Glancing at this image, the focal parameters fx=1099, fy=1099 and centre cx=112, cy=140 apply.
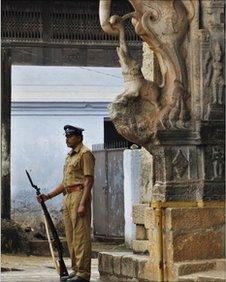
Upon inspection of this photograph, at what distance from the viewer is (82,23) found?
15.8 meters

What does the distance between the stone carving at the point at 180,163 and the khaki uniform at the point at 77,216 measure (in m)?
1.47

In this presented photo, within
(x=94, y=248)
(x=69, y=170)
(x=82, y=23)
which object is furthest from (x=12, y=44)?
(x=69, y=170)

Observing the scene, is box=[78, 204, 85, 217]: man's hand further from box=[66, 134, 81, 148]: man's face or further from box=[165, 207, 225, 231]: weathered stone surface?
box=[165, 207, 225, 231]: weathered stone surface

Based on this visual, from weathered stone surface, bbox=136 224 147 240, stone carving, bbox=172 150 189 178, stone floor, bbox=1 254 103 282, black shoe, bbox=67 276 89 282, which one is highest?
stone carving, bbox=172 150 189 178

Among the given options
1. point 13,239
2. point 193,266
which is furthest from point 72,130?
point 13,239

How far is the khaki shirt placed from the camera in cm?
1039

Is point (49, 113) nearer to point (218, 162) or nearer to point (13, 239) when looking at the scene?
point (13, 239)

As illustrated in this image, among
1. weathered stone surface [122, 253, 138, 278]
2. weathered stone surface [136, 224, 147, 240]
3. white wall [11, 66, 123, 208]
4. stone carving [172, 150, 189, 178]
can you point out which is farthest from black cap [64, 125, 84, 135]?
white wall [11, 66, 123, 208]

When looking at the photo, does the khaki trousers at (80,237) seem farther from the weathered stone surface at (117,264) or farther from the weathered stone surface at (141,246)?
the weathered stone surface at (141,246)

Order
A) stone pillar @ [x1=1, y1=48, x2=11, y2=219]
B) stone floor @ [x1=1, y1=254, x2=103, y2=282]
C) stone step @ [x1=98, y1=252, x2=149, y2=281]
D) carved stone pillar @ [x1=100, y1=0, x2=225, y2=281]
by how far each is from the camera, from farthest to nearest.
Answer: stone pillar @ [x1=1, y1=48, x2=11, y2=219], stone floor @ [x1=1, y1=254, x2=103, y2=282], stone step @ [x1=98, y1=252, x2=149, y2=281], carved stone pillar @ [x1=100, y1=0, x2=225, y2=281]

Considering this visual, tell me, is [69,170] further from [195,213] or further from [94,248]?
[94,248]

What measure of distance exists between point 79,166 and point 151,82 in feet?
5.10

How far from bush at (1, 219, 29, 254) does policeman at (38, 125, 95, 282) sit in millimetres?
4859

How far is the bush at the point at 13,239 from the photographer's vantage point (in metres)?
15.4
